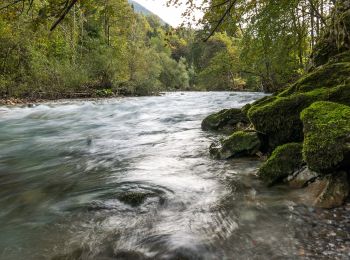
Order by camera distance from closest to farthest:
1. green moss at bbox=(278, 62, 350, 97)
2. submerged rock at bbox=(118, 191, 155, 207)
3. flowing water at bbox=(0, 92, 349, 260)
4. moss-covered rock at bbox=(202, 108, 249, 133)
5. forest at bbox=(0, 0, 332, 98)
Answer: flowing water at bbox=(0, 92, 349, 260) → submerged rock at bbox=(118, 191, 155, 207) → green moss at bbox=(278, 62, 350, 97) → moss-covered rock at bbox=(202, 108, 249, 133) → forest at bbox=(0, 0, 332, 98)

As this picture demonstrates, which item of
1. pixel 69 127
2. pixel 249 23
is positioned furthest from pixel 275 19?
pixel 69 127

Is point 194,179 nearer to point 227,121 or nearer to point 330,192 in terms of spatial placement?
point 330,192

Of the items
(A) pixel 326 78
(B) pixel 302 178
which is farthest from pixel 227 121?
(B) pixel 302 178

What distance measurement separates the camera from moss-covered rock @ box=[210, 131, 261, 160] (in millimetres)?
5395

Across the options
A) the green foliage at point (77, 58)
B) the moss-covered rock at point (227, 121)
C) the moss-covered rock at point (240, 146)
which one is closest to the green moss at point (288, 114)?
the moss-covered rock at point (240, 146)

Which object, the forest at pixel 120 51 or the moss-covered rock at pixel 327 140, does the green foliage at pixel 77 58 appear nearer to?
the forest at pixel 120 51

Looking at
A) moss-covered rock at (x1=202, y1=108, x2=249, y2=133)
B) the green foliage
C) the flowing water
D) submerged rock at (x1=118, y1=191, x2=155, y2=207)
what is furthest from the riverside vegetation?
the green foliage

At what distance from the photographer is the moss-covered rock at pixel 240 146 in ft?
17.7

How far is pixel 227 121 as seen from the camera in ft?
28.0

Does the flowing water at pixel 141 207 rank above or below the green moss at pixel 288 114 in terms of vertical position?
below

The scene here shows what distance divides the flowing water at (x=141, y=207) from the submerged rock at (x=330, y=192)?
0.19 m

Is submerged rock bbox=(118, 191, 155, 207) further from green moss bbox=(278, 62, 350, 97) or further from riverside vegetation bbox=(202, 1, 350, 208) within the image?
green moss bbox=(278, 62, 350, 97)

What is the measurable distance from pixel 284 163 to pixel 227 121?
4.56 m

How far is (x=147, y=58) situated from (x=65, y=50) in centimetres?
937
